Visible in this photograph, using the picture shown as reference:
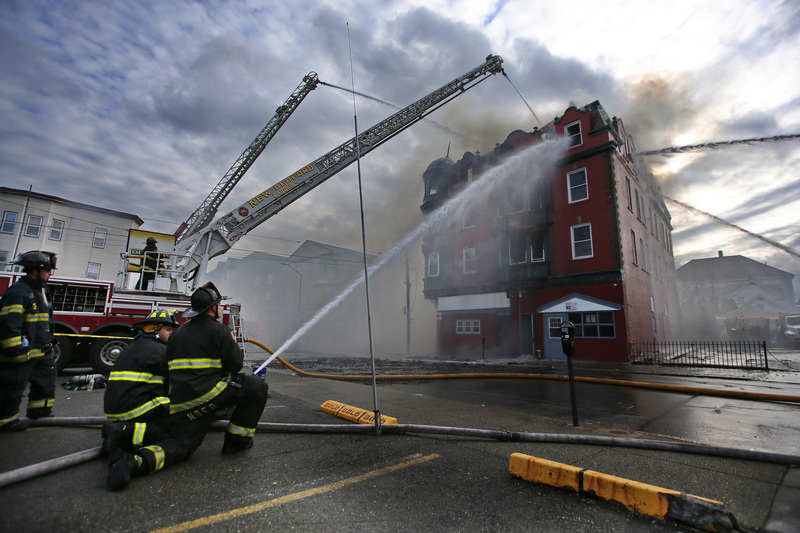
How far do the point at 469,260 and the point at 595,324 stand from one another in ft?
24.9

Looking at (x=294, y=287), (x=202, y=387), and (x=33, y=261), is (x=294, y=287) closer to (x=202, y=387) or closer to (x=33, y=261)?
(x=33, y=261)

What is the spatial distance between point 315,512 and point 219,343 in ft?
5.87

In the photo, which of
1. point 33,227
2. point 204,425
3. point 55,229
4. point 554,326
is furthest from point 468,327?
point 33,227

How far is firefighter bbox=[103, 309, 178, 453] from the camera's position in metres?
3.25

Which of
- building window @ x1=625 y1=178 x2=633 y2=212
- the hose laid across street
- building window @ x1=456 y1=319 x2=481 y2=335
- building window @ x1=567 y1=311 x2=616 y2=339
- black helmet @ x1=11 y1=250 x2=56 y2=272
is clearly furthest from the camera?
building window @ x1=456 y1=319 x2=481 y2=335

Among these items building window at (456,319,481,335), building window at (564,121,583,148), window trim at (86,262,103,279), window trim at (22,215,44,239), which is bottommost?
building window at (456,319,481,335)

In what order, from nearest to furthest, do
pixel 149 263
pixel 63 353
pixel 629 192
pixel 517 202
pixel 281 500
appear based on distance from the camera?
pixel 281 500 < pixel 63 353 < pixel 149 263 < pixel 629 192 < pixel 517 202

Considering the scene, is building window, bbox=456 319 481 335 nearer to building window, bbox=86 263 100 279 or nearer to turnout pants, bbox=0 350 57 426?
turnout pants, bbox=0 350 57 426

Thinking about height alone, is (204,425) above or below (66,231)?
below

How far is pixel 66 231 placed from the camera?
26.8 m

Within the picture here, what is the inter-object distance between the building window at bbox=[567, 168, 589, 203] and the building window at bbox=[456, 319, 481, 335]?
26.4 feet

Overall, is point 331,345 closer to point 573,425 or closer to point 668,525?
point 573,425

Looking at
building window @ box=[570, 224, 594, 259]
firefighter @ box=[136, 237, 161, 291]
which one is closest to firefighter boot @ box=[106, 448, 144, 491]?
firefighter @ box=[136, 237, 161, 291]

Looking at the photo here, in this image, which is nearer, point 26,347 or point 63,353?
point 26,347
